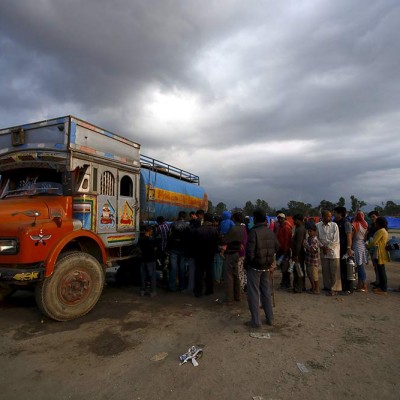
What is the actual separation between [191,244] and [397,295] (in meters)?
4.91

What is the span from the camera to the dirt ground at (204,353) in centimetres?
330

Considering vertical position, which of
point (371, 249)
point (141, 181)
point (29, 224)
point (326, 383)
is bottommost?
point (326, 383)

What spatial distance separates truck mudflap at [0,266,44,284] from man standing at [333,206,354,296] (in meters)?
6.34

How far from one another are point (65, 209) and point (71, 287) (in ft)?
4.60

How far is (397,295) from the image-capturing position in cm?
718

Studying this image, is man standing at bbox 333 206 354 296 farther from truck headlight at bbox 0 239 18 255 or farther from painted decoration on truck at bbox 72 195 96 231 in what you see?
truck headlight at bbox 0 239 18 255

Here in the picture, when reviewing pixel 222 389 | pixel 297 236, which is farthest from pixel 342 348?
pixel 297 236

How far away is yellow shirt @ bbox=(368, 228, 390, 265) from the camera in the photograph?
726 centimetres

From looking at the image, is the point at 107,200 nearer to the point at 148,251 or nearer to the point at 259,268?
the point at 148,251

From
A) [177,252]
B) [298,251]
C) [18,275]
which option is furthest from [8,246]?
[298,251]

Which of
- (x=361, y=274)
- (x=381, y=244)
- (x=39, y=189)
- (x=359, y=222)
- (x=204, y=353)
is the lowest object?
(x=204, y=353)

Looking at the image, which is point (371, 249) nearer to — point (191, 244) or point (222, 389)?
point (191, 244)

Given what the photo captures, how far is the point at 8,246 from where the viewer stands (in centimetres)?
473

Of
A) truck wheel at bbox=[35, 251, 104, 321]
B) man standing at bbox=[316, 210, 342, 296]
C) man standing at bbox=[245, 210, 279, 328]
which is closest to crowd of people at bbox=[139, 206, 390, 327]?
man standing at bbox=[316, 210, 342, 296]
